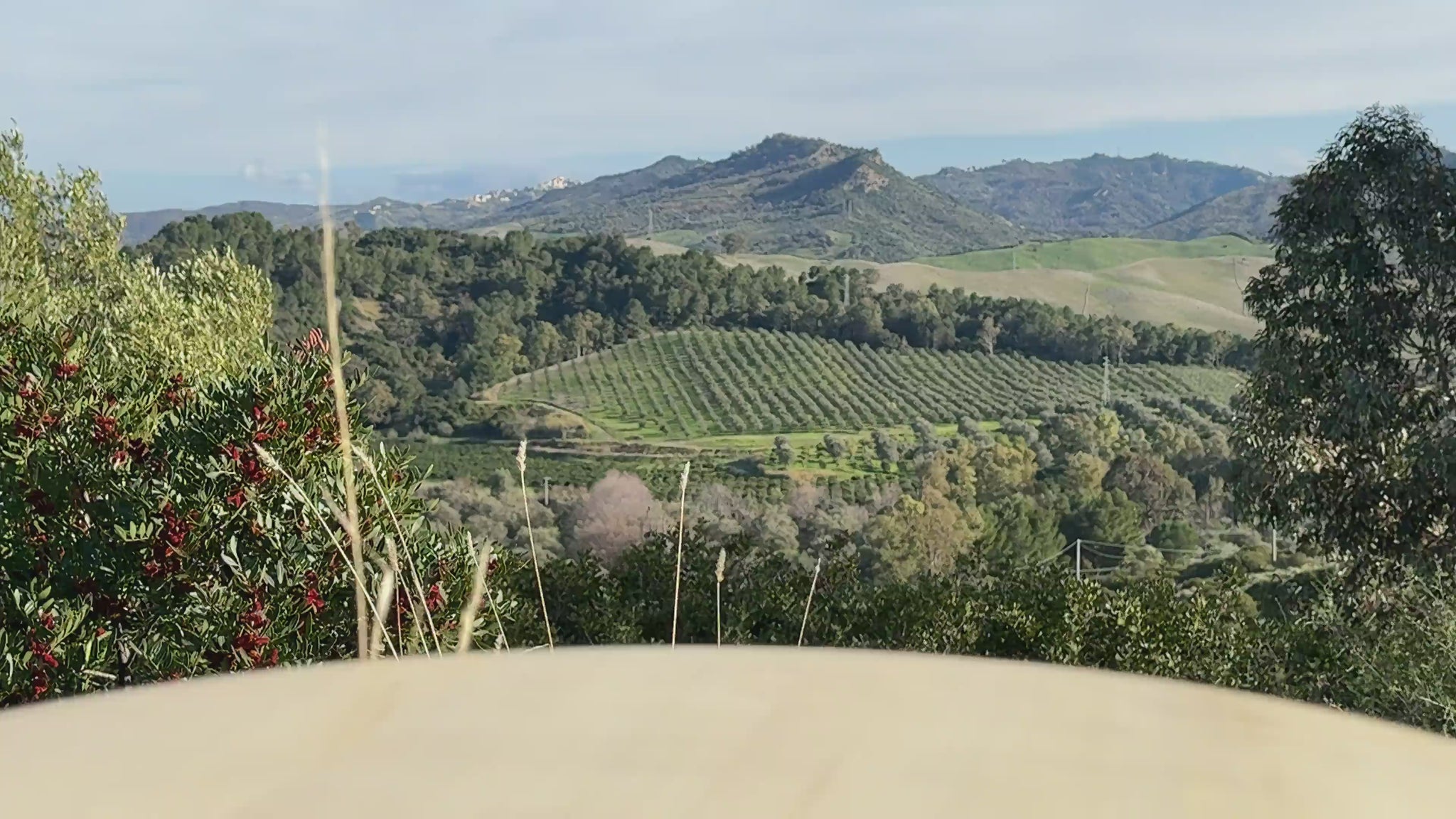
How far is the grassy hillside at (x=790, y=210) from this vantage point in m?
57.2

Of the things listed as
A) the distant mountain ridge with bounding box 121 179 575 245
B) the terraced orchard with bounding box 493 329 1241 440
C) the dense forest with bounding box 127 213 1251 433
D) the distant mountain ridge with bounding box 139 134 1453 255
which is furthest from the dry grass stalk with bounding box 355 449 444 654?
the distant mountain ridge with bounding box 139 134 1453 255

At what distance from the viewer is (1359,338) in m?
7.61

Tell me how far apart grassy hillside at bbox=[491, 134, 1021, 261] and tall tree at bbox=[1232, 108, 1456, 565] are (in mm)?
44009

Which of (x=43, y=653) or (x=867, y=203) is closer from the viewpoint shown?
(x=43, y=653)

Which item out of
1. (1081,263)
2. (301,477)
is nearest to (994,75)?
(1081,263)

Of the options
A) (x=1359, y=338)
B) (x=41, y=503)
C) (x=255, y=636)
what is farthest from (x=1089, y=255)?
(x=255, y=636)

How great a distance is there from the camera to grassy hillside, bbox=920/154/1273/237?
70875 millimetres

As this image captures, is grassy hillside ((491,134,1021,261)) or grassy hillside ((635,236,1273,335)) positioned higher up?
grassy hillside ((491,134,1021,261))

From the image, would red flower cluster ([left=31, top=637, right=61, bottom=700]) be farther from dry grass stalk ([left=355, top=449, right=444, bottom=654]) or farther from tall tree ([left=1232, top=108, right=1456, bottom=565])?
tall tree ([left=1232, top=108, right=1456, bottom=565])

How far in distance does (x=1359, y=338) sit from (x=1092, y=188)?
74099 millimetres

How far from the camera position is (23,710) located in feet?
1.79

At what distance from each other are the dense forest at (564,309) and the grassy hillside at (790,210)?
13.0 metres

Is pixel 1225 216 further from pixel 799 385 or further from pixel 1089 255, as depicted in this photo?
pixel 799 385

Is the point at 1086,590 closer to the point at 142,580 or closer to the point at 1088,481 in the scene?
the point at 142,580
